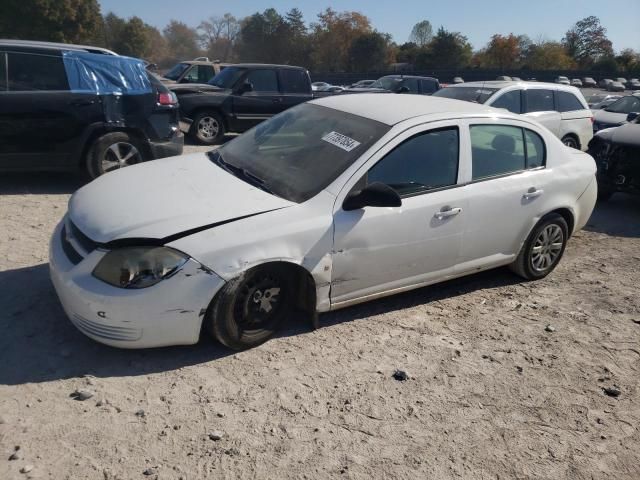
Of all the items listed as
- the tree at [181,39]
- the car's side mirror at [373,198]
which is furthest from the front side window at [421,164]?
the tree at [181,39]

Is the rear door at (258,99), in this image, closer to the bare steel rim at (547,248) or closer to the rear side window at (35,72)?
the rear side window at (35,72)

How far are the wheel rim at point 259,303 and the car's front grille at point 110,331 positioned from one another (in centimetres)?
62

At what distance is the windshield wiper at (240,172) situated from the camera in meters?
3.89

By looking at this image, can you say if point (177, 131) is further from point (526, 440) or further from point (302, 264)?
A: point (526, 440)

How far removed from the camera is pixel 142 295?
315cm

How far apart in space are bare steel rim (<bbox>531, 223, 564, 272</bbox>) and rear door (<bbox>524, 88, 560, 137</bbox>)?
562cm

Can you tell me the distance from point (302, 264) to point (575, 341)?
2.19 metres

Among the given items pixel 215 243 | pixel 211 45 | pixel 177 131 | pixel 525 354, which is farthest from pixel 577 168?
pixel 211 45

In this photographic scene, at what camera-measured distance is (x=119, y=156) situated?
7.04m

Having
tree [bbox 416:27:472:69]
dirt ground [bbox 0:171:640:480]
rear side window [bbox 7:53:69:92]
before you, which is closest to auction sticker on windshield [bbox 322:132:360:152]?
dirt ground [bbox 0:171:640:480]

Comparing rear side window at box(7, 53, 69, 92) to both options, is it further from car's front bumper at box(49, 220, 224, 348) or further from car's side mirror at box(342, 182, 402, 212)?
car's side mirror at box(342, 182, 402, 212)

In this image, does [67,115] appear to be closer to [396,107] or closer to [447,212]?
[396,107]

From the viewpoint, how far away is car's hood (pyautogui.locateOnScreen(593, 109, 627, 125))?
12.7 meters

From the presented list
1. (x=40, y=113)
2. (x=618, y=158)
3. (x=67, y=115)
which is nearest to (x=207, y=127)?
(x=67, y=115)
